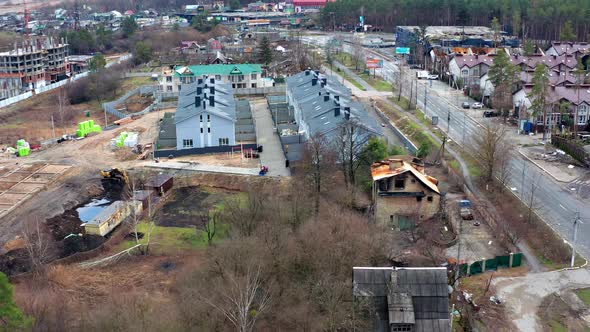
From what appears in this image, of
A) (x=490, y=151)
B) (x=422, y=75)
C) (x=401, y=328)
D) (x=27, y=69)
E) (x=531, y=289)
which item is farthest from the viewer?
(x=27, y=69)

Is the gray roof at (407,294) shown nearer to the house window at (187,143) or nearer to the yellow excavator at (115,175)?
the yellow excavator at (115,175)

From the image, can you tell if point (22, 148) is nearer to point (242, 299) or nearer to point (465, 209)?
point (465, 209)

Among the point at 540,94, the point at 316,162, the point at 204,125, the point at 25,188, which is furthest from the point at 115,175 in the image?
the point at 540,94

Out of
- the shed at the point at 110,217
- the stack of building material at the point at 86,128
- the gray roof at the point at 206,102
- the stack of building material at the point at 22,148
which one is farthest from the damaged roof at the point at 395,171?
the stack of building material at the point at 86,128

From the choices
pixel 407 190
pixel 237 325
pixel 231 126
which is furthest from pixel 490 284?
pixel 231 126

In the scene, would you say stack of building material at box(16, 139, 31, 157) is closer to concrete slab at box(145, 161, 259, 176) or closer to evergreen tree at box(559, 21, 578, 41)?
concrete slab at box(145, 161, 259, 176)

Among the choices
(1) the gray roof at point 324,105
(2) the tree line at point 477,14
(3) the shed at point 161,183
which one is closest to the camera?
(3) the shed at point 161,183
